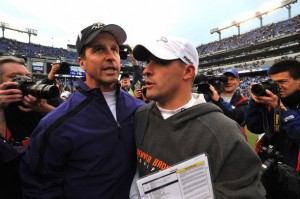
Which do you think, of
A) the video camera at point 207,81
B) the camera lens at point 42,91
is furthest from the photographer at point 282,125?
the camera lens at point 42,91

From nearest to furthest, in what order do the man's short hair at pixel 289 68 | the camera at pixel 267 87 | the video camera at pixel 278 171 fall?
the video camera at pixel 278 171 → the camera at pixel 267 87 → the man's short hair at pixel 289 68

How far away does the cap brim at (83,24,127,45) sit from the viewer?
72.6 inches

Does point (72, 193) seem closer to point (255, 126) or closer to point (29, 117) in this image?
point (29, 117)

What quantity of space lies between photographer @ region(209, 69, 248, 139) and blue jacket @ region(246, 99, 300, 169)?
18.0 inches

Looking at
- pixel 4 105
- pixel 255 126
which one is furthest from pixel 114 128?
pixel 255 126

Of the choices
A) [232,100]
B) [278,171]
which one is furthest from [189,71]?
[232,100]

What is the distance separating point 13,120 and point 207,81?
8.56ft

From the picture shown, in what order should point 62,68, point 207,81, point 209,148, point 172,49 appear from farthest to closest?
point 62,68
point 207,81
point 172,49
point 209,148

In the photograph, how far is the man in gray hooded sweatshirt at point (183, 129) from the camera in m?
1.38

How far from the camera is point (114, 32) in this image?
77.3 inches

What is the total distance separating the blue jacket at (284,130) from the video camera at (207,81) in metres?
0.70

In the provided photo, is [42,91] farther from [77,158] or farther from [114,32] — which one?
[114,32]

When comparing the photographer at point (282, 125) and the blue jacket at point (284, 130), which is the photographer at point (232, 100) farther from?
the photographer at point (282, 125)

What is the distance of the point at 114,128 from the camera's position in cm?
173
